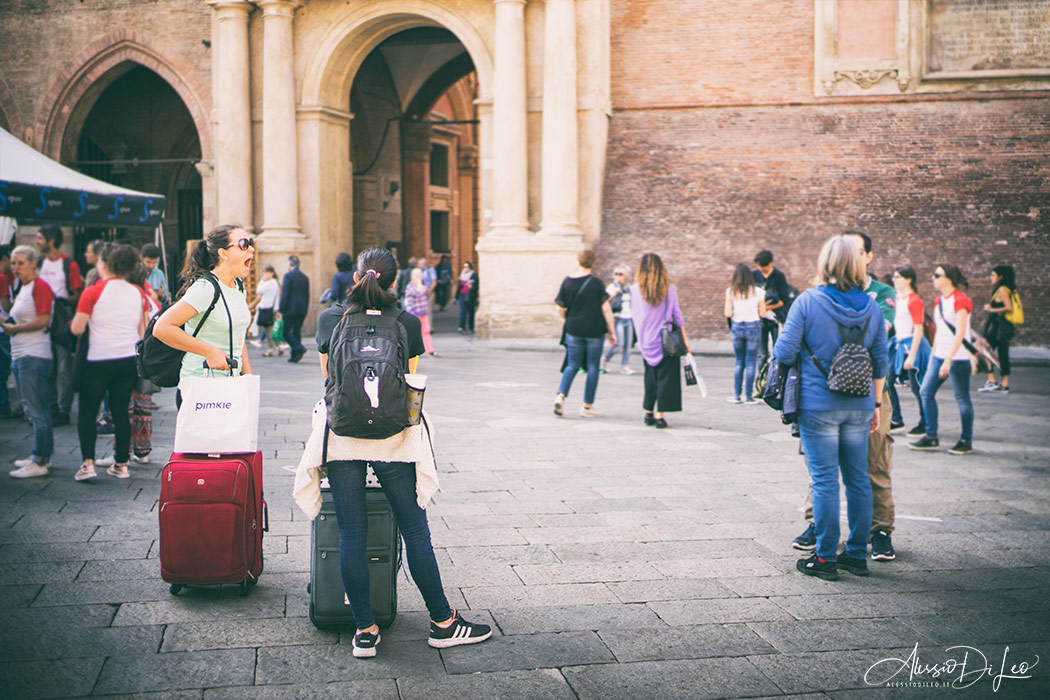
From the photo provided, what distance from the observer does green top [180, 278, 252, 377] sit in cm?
496

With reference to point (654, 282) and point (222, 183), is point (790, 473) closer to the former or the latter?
point (654, 282)

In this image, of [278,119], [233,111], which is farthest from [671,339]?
[233,111]

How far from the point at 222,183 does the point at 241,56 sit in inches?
106

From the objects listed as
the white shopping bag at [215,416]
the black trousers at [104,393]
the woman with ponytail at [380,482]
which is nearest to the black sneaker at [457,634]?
the woman with ponytail at [380,482]

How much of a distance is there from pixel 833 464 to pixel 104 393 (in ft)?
16.1

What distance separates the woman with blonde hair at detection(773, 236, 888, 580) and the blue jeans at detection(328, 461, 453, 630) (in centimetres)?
206

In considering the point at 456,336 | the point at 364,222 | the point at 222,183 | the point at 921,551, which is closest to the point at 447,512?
the point at 921,551

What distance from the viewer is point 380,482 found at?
4203 millimetres

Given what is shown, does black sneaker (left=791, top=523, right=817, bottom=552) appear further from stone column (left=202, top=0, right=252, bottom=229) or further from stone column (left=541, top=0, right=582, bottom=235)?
stone column (left=202, top=0, right=252, bottom=229)

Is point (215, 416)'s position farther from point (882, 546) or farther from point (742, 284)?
point (742, 284)

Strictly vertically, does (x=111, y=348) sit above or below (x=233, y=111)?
below

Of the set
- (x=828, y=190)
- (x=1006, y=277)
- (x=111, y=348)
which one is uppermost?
(x=828, y=190)

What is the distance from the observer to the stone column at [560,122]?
20078 millimetres

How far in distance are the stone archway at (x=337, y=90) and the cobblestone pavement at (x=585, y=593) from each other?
46.6ft
